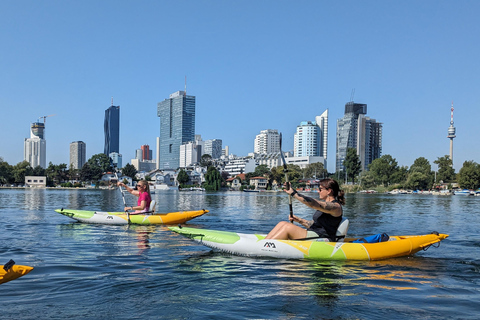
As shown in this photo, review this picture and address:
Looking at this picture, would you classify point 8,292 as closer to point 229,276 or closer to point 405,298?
point 229,276

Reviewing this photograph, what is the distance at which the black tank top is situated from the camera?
10101mm

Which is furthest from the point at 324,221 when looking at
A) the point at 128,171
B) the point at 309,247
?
the point at 128,171

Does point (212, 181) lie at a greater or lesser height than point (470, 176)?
lesser

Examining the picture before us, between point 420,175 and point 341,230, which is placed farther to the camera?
point 420,175

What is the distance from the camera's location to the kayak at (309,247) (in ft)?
32.6

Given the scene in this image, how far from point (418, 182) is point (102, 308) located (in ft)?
414

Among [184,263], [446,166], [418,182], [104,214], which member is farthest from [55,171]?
[184,263]

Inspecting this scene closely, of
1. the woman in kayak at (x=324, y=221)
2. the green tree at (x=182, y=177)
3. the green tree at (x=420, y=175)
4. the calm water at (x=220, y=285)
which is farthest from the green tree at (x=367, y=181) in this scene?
the woman in kayak at (x=324, y=221)

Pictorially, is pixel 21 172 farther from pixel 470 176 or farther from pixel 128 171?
pixel 470 176

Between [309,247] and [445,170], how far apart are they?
144m

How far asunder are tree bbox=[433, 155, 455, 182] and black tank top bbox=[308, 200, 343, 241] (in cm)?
14270

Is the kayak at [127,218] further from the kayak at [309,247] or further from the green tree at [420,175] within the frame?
the green tree at [420,175]

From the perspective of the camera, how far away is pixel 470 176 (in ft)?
373

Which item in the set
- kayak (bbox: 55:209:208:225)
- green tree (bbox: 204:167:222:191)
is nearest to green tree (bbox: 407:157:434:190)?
green tree (bbox: 204:167:222:191)
